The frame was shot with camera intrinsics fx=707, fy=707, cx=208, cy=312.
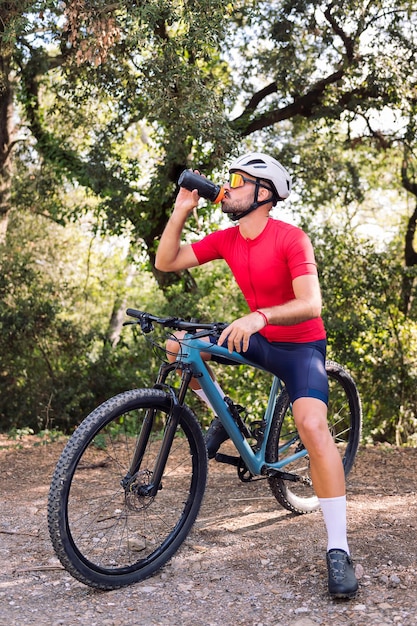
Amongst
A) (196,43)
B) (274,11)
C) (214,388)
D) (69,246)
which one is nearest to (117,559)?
(214,388)

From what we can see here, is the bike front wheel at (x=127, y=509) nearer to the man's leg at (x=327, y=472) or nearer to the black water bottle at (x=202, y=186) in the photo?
the man's leg at (x=327, y=472)

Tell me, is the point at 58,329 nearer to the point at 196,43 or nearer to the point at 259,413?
the point at 259,413

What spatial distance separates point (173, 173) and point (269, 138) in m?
1.85

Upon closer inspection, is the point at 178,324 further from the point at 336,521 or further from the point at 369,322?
the point at 369,322

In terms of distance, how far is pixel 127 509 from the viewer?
3146 mm

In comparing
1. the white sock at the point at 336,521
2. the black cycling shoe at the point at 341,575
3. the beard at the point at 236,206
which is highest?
the beard at the point at 236,206

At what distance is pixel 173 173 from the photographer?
8.95 meters

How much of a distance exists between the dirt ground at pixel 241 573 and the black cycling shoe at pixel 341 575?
5 cm

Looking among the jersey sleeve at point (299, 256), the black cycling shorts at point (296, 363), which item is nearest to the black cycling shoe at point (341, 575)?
the black cycling shorts at point (296, 363)

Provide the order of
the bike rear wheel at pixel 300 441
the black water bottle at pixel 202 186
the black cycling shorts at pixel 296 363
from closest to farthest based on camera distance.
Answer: the black cycling shorts at pixel 296 363 → the black water bottle at pixel 202 186 → the bike rear wheel at pixel 300 441

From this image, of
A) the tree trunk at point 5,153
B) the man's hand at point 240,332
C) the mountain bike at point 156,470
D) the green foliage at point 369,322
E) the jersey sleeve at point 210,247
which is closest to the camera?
the man's hand at point 240,332

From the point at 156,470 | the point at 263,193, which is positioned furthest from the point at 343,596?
the point at 263,193

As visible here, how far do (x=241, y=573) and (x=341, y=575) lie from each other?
0.49 m

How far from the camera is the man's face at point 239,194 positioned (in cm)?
333
